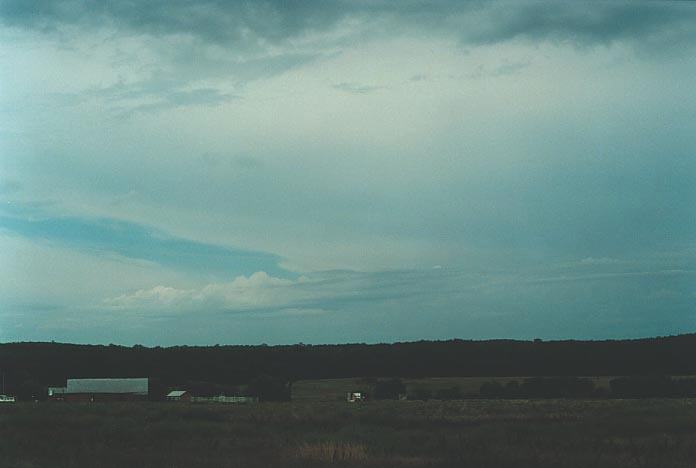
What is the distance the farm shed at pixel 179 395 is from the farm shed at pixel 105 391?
2.77 meters

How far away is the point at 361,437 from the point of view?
2970 cm

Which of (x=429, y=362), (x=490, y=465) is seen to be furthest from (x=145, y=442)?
(x=429, y=362)

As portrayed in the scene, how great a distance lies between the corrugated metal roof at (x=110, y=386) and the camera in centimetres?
9869

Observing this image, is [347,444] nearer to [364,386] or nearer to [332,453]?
[332,453]

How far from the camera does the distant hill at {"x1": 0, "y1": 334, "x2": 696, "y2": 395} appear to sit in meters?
132

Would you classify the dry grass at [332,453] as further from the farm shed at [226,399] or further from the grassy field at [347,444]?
the farm shed at [226,399]

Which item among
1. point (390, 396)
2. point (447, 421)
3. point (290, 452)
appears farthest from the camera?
point (390, 396)

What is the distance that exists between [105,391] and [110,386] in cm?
98

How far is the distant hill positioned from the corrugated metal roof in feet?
73.5

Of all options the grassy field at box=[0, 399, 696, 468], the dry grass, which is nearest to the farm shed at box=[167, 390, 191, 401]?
the grassy field at box=[0, 399, 696, 468]

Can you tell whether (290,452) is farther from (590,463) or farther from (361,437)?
(590,463)

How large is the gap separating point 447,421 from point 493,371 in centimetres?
9815

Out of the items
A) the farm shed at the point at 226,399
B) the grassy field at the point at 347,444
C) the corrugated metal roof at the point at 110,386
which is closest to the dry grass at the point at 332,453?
the grassy field at the point at 347,444

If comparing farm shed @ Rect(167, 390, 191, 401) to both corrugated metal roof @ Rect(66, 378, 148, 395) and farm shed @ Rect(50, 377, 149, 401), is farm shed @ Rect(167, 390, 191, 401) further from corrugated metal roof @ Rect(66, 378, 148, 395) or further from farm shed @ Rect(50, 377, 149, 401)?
corrugated metal roof @ Rect(66, 378, 148, 395)
